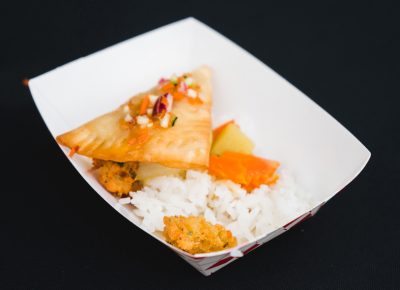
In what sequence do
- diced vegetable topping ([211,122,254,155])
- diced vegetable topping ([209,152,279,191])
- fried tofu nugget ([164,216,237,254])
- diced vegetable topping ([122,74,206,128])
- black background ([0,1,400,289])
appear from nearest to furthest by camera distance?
fried tofu nugget ([164,216,237,254]) < black background ([0,1,400,289]) < diced vegetable topping ([122,74,206,128]) < diced vegetable topping ([209,152,279,191]) < diced vegetable topping ([211,122,254,155])

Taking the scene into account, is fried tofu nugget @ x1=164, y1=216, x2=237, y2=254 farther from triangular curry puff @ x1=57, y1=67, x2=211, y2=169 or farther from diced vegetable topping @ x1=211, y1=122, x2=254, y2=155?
diced vegetable topping @ x1=211, y1=122, x2=254, y2=155

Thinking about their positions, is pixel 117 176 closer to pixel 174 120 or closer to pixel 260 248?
pixel 174 120

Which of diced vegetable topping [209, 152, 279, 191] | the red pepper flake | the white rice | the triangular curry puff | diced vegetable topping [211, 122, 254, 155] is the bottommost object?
the white rice

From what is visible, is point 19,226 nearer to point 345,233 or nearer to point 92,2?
point 345,233

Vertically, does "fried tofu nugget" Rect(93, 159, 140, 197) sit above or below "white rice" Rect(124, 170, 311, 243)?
above

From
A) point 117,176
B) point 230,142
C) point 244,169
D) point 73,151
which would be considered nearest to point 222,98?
point 230,142

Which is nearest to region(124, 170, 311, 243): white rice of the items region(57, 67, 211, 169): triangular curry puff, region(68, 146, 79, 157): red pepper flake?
region(57, 67, 211, 169): triangular curry puff

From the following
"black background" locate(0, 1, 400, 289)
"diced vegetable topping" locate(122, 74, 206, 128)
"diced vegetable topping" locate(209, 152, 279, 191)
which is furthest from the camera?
"diced vegetable topping" locate(209, 152, 279, 191)
